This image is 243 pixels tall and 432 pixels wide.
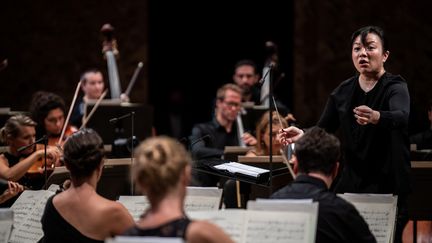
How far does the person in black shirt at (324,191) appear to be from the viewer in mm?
2961

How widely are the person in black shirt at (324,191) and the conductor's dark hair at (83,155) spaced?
771mm

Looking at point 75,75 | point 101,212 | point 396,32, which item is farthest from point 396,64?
point 101,212

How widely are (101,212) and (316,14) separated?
6.04 metres

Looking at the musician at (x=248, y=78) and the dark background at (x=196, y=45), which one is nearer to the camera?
the musician at (x=248, y=78)

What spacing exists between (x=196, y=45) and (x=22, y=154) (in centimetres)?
437

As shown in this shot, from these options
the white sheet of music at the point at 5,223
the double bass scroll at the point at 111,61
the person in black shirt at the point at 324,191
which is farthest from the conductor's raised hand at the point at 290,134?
the double bass scroll at the point at 111,61

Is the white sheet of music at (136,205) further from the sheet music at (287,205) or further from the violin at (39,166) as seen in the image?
the violin at (39,166)

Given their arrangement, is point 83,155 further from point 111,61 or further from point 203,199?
point 111,61

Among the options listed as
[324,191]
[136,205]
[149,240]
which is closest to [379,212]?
[324,191]

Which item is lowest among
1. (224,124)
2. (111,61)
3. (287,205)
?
(287,205)

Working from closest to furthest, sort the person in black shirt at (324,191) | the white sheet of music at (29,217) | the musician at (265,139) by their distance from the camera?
the person in black shirt at (324,191) → the white sheet of music at (29,217) → the musician at (265,139)

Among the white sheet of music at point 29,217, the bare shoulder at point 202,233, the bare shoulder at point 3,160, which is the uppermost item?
the bare shoulder at point 202,233

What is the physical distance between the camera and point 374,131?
380 centimetres

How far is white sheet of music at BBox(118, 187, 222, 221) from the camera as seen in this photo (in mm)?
3681
